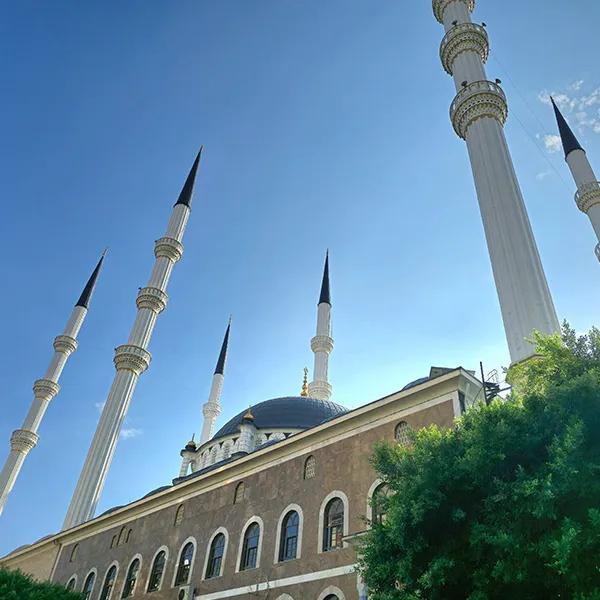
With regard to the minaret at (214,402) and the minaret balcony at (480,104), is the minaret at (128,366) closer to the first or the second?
the minaret at (214,402)

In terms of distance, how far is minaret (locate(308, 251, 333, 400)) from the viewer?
33.6 m

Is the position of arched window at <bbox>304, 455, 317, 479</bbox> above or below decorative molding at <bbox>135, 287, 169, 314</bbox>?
below

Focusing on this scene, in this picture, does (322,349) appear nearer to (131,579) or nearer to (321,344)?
(321,344)

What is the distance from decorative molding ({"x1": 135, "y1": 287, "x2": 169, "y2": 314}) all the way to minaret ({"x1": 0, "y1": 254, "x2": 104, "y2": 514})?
29.7ft

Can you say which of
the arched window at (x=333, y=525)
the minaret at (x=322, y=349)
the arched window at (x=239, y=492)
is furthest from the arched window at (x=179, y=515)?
the minaret at (x=322, y=349)

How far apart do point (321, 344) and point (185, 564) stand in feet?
62.5

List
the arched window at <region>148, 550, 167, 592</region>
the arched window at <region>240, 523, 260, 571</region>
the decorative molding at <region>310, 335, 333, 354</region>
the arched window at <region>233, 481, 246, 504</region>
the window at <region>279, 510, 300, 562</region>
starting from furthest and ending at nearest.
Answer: the decorative molding at <region>310, 335, 333, 354</region> → the arched window at <region>148, 550, 167, 592</region> → the arched window at <region>233, 481, 246, 504</region> → the arched window at <region>240, 523, 260, 571</region> → the window at <region>279, 510, 300, 562</region>

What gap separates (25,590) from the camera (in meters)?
13.8

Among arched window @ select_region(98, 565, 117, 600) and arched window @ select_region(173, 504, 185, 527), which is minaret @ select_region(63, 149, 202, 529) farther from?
arched window @ select_region(173, 504, 185, 527)

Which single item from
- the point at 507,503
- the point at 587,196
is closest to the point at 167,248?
the point at 587,196

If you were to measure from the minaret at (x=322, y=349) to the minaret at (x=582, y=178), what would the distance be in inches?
628

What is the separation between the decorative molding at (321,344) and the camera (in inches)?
1387

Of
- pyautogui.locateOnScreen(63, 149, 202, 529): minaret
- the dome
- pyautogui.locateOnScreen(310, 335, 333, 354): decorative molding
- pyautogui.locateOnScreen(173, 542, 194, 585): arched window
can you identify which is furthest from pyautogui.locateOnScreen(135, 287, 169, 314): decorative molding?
pyautogui.locateOnScreen(173, 542, 194, 585): arched window

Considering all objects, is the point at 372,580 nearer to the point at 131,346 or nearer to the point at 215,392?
the point at 131,346
